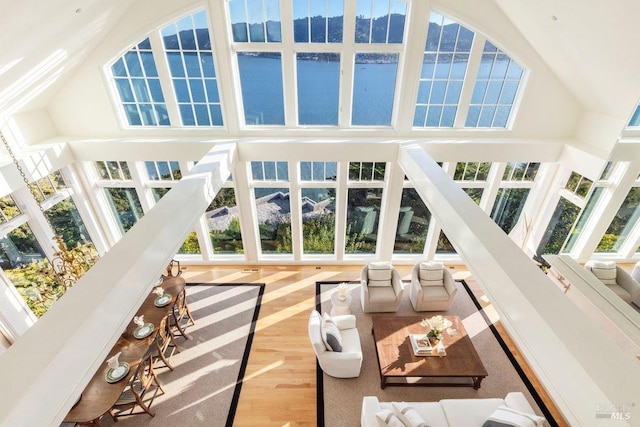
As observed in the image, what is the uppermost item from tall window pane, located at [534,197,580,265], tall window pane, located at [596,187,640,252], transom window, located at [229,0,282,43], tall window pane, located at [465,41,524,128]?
transom window, located at [229,0,282,43]

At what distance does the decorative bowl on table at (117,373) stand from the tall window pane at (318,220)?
4078 millimetres

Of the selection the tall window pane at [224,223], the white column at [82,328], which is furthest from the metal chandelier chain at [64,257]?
the tall window pane at [224,223]

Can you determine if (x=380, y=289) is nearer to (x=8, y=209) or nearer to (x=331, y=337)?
(x=331, y=337)

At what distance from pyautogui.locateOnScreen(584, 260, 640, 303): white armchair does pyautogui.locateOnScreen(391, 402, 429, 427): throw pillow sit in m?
2.29

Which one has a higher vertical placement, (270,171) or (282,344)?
(270,171)

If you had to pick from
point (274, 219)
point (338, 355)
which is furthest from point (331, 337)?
point (274, 219)

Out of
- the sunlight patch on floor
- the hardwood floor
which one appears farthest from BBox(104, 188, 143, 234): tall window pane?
the sunlight patch on floor

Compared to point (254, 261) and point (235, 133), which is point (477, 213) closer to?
point (235, 133)

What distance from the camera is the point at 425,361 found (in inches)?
169

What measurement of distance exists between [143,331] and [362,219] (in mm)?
4575

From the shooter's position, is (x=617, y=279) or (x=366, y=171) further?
(x=366, y=171)

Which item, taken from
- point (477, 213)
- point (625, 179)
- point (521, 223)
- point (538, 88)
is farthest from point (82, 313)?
point (521, 223)

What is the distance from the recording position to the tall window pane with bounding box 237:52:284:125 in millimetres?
5281

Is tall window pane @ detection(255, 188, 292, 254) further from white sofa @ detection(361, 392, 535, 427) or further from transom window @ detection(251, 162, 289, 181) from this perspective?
white sofa @ detection(361, 392, 535, 427)
